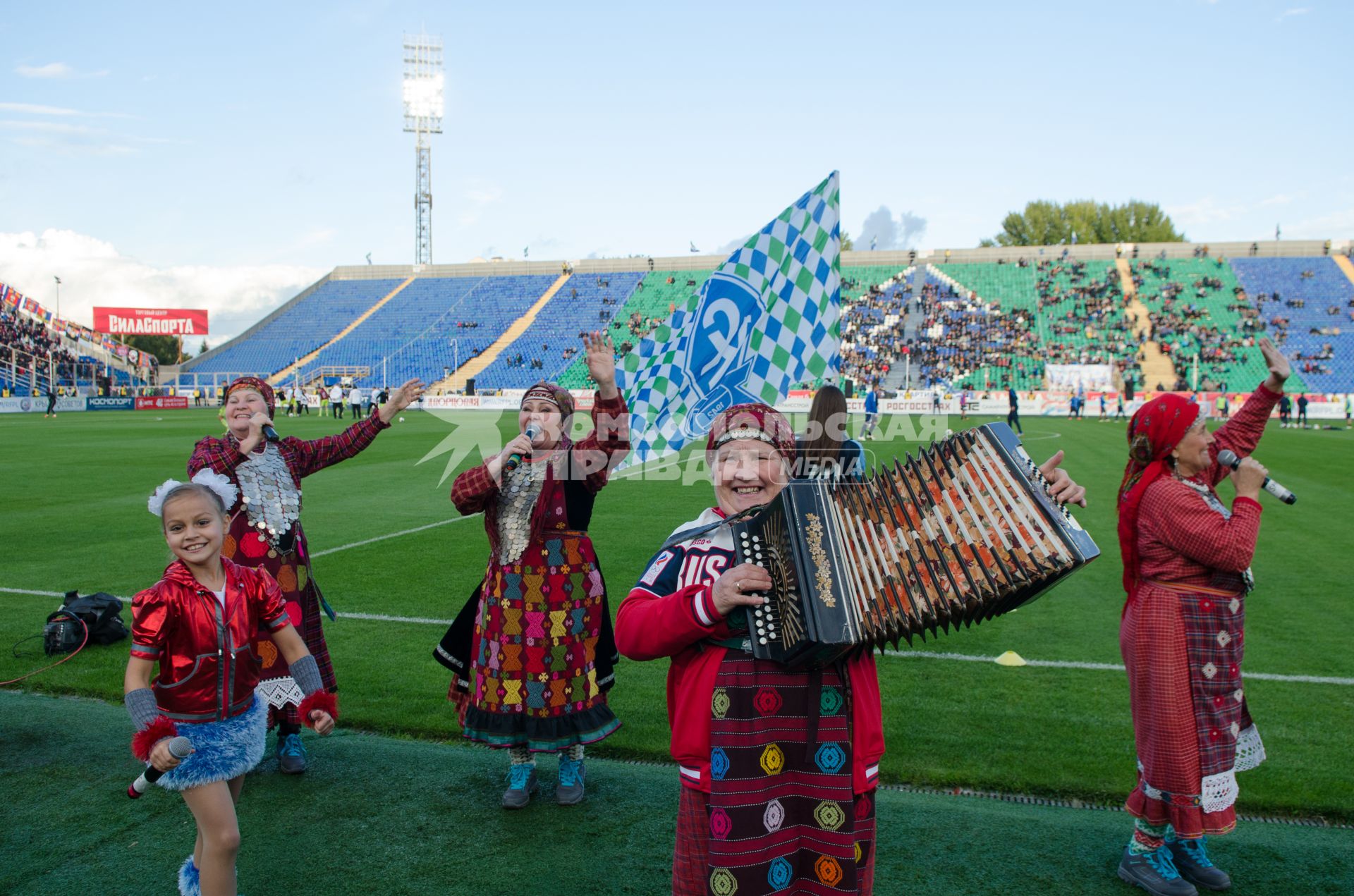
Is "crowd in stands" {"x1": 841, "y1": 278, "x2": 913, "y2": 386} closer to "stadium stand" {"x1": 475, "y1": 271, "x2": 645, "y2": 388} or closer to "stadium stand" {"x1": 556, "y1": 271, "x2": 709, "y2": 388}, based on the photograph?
"stadium stand" {"x1": 556, "y1": 271, "x2": 709, "y2": 388}

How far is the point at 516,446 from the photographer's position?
3725 millimetres

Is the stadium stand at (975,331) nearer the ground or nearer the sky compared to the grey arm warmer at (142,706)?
nearer the sky

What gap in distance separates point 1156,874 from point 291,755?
402cm

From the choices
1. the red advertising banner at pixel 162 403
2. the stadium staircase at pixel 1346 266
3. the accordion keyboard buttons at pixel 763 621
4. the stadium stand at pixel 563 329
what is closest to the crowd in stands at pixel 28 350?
the red advertising banner at pixel 162 403

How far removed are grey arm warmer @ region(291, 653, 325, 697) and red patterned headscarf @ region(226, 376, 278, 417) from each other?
1.80m

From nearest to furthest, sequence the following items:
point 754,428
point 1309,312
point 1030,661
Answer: point 754,428 → point 1030,661 → point 1309,312

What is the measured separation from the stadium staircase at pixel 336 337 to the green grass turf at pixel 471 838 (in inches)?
2111

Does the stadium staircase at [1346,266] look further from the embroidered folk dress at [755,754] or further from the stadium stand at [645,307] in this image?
the embroidered folk dress at [755,754]

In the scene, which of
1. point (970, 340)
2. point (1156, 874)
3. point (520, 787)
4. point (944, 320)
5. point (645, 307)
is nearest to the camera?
point (1156, 874)

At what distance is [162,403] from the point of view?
49750mm

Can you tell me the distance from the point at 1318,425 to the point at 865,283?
2955 centimetres

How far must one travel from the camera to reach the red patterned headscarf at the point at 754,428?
263cm

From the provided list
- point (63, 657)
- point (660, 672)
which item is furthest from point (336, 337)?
point (660, 672)

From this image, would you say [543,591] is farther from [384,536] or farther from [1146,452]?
[384,536]
